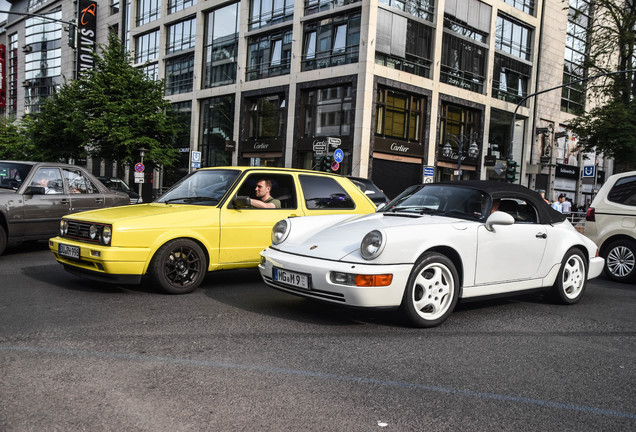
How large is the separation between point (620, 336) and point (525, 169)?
109ft

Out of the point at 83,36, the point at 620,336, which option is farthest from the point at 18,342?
the point at 83,36

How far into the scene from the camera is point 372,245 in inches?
178

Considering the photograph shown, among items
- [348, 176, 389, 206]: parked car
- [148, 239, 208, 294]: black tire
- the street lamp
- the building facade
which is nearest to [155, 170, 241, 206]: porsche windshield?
[148, 239, 208, 294]: black tire

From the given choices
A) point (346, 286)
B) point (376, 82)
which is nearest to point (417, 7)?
point (376, 82)

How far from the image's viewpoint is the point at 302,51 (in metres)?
28.5

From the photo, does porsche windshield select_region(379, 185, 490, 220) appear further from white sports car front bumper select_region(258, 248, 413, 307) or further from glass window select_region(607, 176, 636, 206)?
glass window select_region(607, 176, 636, 206)

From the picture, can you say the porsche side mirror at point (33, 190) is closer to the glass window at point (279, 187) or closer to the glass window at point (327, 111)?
the glass window at point (279, 187)

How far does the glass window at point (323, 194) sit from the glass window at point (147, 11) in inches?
1415

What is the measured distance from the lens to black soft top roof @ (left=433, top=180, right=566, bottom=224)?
217 inches

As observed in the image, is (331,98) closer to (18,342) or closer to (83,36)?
(18,342)

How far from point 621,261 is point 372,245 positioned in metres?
5.56

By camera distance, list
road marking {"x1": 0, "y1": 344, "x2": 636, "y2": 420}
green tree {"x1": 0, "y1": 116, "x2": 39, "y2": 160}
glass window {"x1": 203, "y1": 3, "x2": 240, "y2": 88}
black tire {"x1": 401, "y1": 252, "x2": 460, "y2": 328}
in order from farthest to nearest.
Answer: green tree {"x1": 0, "y1": 116, "x2": 39, "y2": 160}
glass window {"x1": 203, "y1": 3, "x2": 240, "y2": 88}
black tire {"x1": 401, "y1": 252, "x2": 460, "y2": 328}
road marking {"x1": 0, "y1": 344, "x2": 636, "y2": 420}

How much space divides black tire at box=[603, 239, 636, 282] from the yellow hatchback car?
13.2 ft

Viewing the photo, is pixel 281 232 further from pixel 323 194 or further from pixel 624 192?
pixel 624 192
